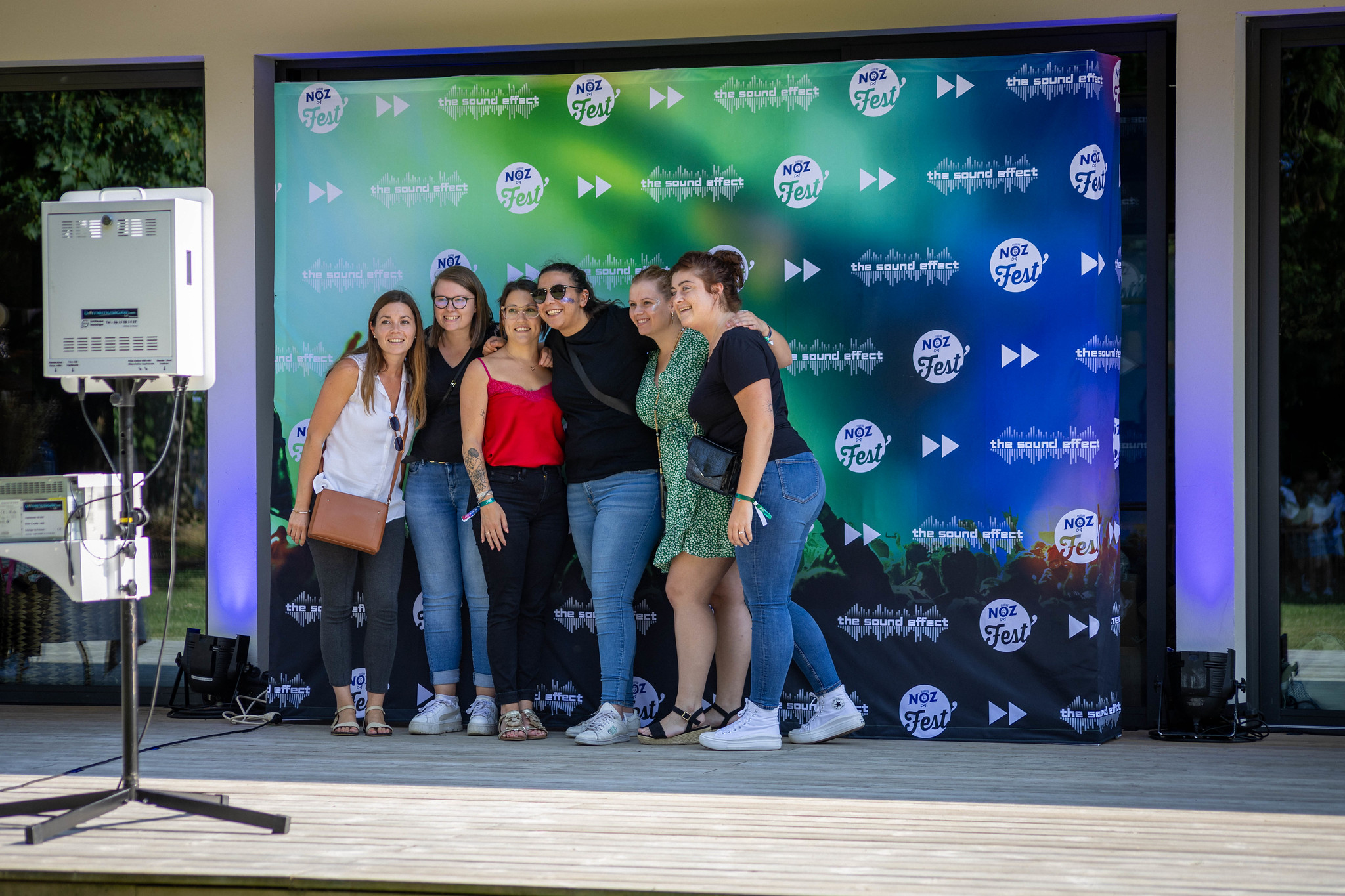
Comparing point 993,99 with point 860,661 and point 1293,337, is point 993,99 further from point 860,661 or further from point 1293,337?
point 860,661

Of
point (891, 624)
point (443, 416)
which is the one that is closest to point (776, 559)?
point (891, 624)

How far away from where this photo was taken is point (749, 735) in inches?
163

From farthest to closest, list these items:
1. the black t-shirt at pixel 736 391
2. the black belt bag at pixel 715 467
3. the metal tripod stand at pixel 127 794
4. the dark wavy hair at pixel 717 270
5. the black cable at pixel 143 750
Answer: the dark wavy hair at pixel 717 270 → the black belt bag at pixel 715 467 → the black t-shirt at pixel 736 391 → the black cable at pixel 143 750 → the metal tripod stand at pixel 127 794

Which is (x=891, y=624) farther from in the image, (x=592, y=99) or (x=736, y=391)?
(x=592, y=99)

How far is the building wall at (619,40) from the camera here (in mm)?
4633

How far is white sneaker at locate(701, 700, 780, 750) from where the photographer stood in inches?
163

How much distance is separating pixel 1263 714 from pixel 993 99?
260cm

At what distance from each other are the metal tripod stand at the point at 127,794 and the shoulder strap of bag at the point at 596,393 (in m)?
1.56

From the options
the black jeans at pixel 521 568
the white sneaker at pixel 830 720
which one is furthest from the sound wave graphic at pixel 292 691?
the white sneaker at pixel 830 720

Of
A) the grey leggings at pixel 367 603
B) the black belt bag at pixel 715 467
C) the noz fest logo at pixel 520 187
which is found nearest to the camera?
the black belt bag at pixel 715 467

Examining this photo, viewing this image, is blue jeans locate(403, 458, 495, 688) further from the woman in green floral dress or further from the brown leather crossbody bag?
the woman in green floral dress

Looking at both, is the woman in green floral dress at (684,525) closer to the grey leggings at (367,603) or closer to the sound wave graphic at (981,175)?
the sound wave graphic at (981,175)

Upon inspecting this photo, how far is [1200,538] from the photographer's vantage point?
182 inches

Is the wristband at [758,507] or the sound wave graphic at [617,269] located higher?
the sound wave graphic at [617,269]
